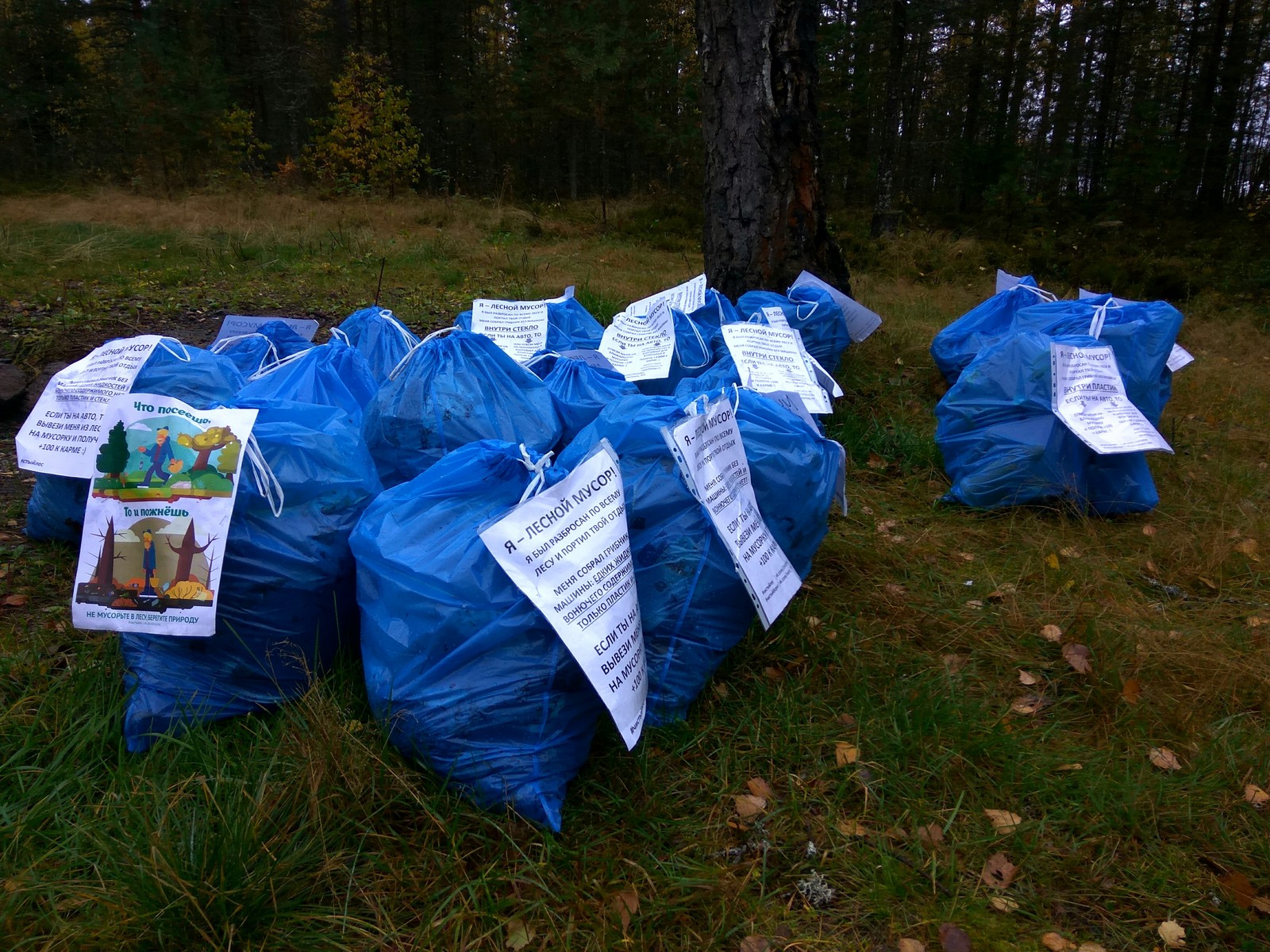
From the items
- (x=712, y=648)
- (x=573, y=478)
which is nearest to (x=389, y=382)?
(x=573, y=478)

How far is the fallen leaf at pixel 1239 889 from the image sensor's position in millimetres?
1418

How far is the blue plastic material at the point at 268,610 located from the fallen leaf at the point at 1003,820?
1.41 m

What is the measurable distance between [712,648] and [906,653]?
2.02 feet

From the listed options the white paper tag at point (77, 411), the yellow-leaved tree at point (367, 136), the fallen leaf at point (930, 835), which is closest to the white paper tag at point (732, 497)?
the fallen leaf at point (930, 835)

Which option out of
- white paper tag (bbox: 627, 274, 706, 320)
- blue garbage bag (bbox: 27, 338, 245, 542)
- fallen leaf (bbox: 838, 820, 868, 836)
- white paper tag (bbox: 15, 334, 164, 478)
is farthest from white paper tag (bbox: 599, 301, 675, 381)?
fallen leaf (bbox: 838, 820, 868, 836)

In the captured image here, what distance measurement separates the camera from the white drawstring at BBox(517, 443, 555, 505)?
59.7 inches

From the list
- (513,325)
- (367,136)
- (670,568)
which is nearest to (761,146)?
(513,325)

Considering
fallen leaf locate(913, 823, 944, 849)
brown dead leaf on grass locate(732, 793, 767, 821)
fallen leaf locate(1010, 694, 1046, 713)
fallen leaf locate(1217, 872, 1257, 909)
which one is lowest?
fallen leaf locate(1217, 872, 1257, 909)

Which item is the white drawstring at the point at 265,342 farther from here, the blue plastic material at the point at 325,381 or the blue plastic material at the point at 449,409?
the blue plastic material at the point at 449,409

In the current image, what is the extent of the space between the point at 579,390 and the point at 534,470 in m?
1.02

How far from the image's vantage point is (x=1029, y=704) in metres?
1.94

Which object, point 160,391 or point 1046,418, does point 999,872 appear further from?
point 160,391

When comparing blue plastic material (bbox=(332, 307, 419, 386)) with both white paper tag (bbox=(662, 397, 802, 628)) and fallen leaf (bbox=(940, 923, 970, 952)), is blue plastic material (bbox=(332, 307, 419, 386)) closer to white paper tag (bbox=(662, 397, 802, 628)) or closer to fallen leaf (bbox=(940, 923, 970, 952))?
white paper tag (bbox=(662, 397, 802, 628))

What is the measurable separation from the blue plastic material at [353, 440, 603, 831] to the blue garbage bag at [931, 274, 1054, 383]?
9.93 feet
